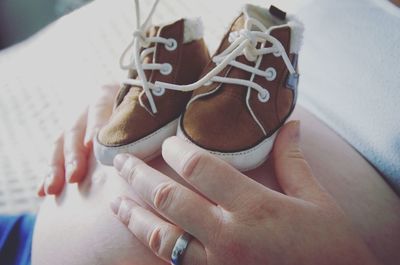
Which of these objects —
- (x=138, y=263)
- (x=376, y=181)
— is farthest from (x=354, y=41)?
(x=138, y=263)

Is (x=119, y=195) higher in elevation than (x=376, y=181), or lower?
lower

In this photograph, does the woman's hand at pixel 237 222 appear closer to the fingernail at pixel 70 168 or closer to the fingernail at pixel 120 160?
the fingernail at pixel 120 160

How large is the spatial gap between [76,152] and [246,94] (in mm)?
325

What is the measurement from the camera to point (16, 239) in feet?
2.39

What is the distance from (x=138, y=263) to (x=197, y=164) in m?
0.16

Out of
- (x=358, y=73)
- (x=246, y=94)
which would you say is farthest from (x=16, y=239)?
(x=358, y=73)

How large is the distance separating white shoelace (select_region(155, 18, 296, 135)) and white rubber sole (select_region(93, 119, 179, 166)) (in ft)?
0.21

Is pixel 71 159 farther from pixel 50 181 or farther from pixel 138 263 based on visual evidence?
pixel 138 263

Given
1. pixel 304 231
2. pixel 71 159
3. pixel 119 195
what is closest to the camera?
pixel 304 231

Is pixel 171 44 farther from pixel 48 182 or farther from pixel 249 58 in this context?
pixel 48 182

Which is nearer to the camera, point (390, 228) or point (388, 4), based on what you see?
point (390, 228)

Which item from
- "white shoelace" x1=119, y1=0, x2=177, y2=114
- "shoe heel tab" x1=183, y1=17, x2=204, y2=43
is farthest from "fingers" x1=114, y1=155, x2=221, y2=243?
"shoe heel tab" x1=183, y1=17, x2=204, y2=43

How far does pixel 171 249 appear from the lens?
0.49 meters

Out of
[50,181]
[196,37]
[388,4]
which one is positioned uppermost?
[388,4]
